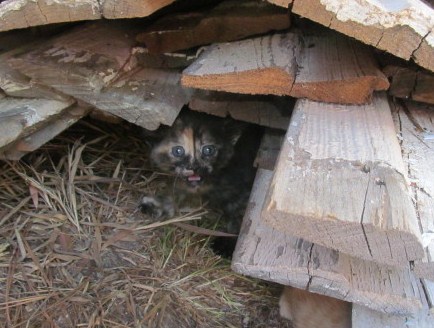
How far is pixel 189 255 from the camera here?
106 inches

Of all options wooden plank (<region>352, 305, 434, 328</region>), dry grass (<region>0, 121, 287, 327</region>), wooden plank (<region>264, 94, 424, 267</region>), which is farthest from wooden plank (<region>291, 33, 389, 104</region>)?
dry grass (<region>0, 121, 287, 327</region>)

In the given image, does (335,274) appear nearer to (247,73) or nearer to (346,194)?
(346,194)

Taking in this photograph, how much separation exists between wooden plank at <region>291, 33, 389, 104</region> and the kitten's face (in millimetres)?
972

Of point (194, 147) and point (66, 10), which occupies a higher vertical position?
point (66, 10)

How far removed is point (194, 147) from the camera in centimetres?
300

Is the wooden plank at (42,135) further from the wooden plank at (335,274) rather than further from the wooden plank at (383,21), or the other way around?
the wooden plank at (383,21)

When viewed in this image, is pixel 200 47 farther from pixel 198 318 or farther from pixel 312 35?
pixel 198 318

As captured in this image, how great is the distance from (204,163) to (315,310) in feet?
3.30

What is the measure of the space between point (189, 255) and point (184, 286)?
0.22 meters

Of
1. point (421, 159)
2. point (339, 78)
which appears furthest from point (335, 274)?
point (339, 78)

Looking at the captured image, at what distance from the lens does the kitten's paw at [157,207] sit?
288 cm

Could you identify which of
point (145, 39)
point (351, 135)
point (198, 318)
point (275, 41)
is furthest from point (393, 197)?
point (145, 39)

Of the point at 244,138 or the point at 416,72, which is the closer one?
the point at 416,72

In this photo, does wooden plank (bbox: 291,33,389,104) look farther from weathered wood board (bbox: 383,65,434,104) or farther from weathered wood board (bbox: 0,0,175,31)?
weathered wood board (bbox: 0,0,175,31)
